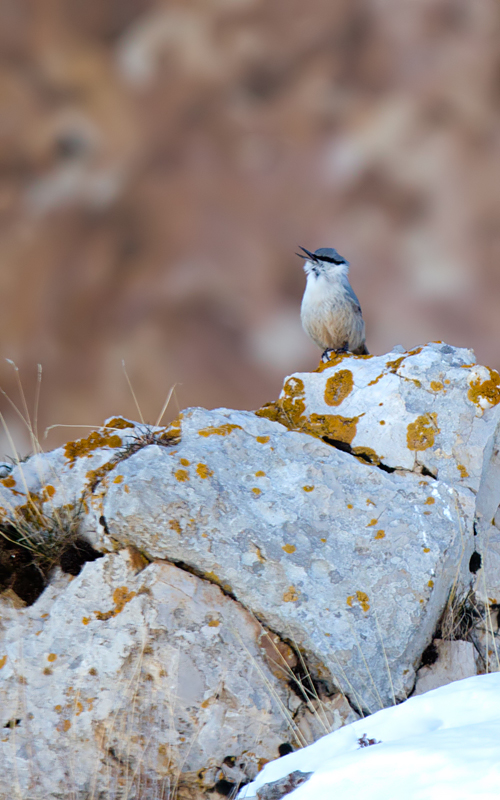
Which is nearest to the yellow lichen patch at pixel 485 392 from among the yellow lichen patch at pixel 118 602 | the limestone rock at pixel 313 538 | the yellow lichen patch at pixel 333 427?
the limestone rock at pixel 313 538

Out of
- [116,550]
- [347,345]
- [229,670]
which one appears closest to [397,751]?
[229,670]

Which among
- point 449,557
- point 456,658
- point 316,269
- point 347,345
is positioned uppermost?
point 316,269

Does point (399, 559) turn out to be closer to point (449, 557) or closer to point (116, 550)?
point (449, 557)

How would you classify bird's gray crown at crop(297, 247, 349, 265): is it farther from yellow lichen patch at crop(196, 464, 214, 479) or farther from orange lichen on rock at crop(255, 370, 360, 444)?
yellow lichen patch at crop(196, 464, 214, 479)

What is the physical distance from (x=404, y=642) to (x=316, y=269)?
3.77 metres

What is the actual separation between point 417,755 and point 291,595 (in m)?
1.50

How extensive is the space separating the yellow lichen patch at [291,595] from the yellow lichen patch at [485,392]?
5.55 feet

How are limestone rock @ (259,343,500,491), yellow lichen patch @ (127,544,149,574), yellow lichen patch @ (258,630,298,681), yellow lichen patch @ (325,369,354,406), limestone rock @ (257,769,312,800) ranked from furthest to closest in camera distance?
yellow lichen patch @ (325,369,354,406)
limestone rock @ (259,343,500,491)
yellow lichen patch @ (127,544,149,574)
yellow lichen patch @ (258,630,298,681)
limestone rock @ (257,769,312,800)

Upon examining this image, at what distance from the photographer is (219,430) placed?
375 centimetres

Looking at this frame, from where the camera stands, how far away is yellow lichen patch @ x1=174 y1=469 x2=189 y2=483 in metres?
3.39

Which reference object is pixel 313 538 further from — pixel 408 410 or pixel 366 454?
pixel 408 410

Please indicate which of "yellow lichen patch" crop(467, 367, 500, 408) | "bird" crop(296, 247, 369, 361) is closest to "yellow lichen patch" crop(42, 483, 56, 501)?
"yellow lichen patch" crop(467, 367, 500, 408)

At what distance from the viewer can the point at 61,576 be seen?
3.34 m

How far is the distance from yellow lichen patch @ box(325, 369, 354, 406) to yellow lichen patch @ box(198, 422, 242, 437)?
2.55 feet
